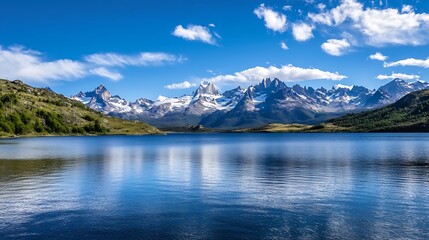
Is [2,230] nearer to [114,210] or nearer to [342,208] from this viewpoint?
[114,210]

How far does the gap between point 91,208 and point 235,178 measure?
3107cm

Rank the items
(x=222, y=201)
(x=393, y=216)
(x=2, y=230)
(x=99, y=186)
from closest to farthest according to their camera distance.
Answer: (x=2, y=230) < (x=393, y=216) < (x=222, y=201) < (x=99, y=186)

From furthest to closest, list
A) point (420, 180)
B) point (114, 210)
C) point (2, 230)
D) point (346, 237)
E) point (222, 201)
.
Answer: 1. point (420, 180)
2. point (222, 201)
3. point (114, 210)
4. point (2, 230)
5. point (346, 237)

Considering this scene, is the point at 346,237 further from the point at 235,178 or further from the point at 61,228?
the point at 235,178

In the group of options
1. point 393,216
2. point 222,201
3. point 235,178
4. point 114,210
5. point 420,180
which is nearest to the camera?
point 393,216

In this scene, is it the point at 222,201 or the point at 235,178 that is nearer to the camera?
the point at 222,201

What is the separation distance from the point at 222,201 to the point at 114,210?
43.6ft

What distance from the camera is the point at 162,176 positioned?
72.6 metres

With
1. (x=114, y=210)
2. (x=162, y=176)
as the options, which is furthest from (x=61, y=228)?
(x=162, y=176)

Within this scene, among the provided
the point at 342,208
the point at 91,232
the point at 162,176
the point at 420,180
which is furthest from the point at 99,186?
the point at 420,180

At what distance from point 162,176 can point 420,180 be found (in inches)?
1794

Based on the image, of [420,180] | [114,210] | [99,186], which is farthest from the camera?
[420,180]

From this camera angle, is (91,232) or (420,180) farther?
(420,180)

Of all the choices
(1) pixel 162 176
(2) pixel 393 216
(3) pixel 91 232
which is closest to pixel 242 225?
(3) pixel 91 232
